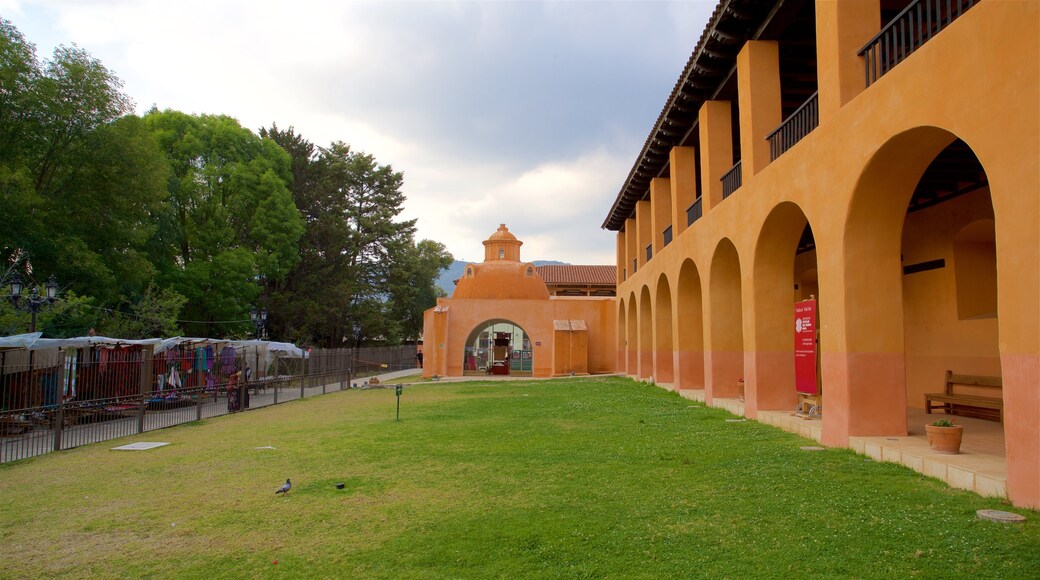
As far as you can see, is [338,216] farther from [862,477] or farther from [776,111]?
[862,477]

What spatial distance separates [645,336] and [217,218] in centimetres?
2222

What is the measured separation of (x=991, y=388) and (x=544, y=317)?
2394cm

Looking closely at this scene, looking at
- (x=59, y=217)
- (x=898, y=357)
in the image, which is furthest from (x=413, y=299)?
(x=898, y=357)

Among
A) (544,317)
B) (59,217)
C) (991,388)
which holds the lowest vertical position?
(991,388)

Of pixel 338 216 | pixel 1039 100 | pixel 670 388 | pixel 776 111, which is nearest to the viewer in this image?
pixel 1039 100

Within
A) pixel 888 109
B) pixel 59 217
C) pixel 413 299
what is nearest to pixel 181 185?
pixel 59 217

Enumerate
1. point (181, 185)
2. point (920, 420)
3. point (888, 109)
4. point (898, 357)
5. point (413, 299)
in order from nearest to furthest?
point (888, 109), point (898, 357), point (920, 420), point (181, 185), point (413, 299)

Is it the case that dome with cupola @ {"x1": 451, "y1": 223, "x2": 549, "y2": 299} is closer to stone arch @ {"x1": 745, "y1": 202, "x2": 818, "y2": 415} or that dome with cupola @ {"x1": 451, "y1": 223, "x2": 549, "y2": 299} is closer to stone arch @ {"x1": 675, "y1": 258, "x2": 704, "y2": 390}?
stone arch @ {"x1": 675, "y1": 258, "x2": 704, "y2": 390}

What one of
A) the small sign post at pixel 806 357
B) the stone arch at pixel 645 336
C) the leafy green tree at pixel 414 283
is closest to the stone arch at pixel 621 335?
the stone arch at pixel 645 336

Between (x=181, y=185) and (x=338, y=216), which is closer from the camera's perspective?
(x=181, y=185)

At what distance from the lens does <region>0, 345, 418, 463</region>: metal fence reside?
11422 mm

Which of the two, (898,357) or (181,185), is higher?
(181,185)

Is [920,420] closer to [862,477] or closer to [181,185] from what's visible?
[862,477]

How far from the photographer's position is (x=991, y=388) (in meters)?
10.9
